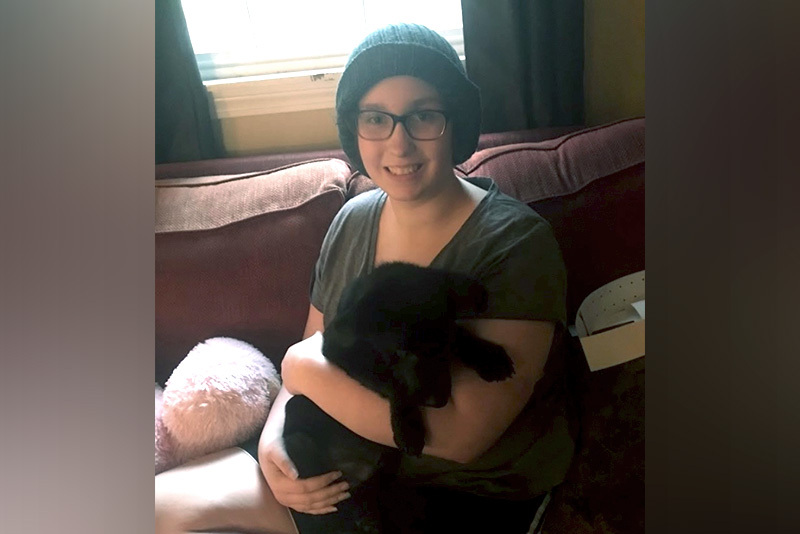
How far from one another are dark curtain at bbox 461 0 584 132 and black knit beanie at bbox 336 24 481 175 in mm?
22

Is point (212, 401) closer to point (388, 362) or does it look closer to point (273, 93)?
point (388, 362)

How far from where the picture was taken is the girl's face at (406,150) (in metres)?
0.80

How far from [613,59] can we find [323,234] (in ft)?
1.57

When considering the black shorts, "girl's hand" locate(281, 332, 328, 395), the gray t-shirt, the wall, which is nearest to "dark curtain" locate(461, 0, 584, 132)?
the wall

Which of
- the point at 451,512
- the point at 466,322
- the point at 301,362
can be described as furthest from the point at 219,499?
the point at 466,322

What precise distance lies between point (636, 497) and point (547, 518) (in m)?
0.13

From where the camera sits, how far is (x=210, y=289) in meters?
0.90

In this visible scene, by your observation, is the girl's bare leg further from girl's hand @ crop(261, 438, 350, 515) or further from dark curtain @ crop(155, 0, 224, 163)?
dark curtain @ crop(155, 0, 224, 163)

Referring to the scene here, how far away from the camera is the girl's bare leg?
0.82 m

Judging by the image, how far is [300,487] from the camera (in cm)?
82

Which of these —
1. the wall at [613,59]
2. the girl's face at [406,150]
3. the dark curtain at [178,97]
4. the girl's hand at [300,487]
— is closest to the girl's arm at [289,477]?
the girl's hand at [300,487]

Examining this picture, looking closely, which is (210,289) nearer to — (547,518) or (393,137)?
(393,137)
